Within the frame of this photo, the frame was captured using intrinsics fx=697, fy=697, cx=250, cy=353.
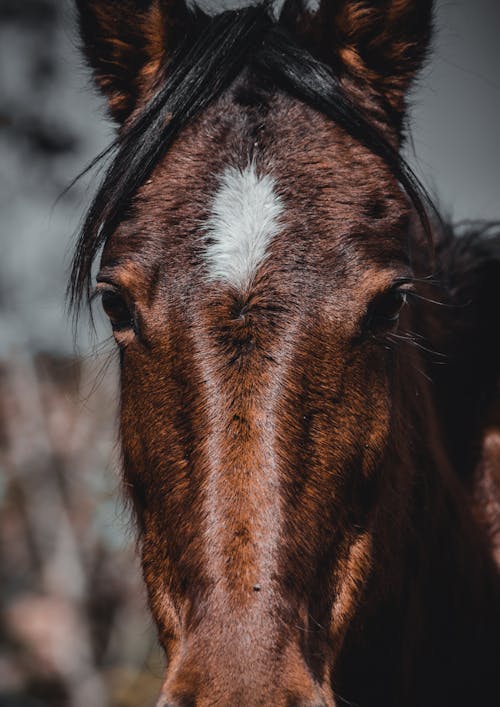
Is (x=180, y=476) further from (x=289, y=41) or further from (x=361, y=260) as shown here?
(x=289, y=41)

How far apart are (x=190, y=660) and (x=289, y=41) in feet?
7.53

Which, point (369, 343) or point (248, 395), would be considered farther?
point (369, 343)

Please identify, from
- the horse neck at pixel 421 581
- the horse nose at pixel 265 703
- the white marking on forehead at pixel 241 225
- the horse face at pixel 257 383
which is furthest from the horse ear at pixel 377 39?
the horse nose at pixel 265 703

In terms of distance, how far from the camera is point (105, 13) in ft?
9.66

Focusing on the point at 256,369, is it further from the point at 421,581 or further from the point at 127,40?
the point at 127,40

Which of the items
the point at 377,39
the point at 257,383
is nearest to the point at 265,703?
the point at 257,383

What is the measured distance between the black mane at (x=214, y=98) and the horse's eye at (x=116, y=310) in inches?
11.5

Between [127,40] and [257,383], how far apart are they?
1792mm

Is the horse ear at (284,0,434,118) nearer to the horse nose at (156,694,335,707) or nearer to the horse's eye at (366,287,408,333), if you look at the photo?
the horse's eye at (366,287,408,333)

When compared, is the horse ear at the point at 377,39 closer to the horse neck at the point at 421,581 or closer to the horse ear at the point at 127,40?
the horse ear at the point at 127,40

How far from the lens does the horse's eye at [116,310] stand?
2508mm

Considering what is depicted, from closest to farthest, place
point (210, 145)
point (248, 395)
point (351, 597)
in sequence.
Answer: point (248, 395), point (351, 597), point (210, 145)

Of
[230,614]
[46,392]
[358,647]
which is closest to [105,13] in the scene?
[230,614]

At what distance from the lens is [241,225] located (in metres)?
2.29
